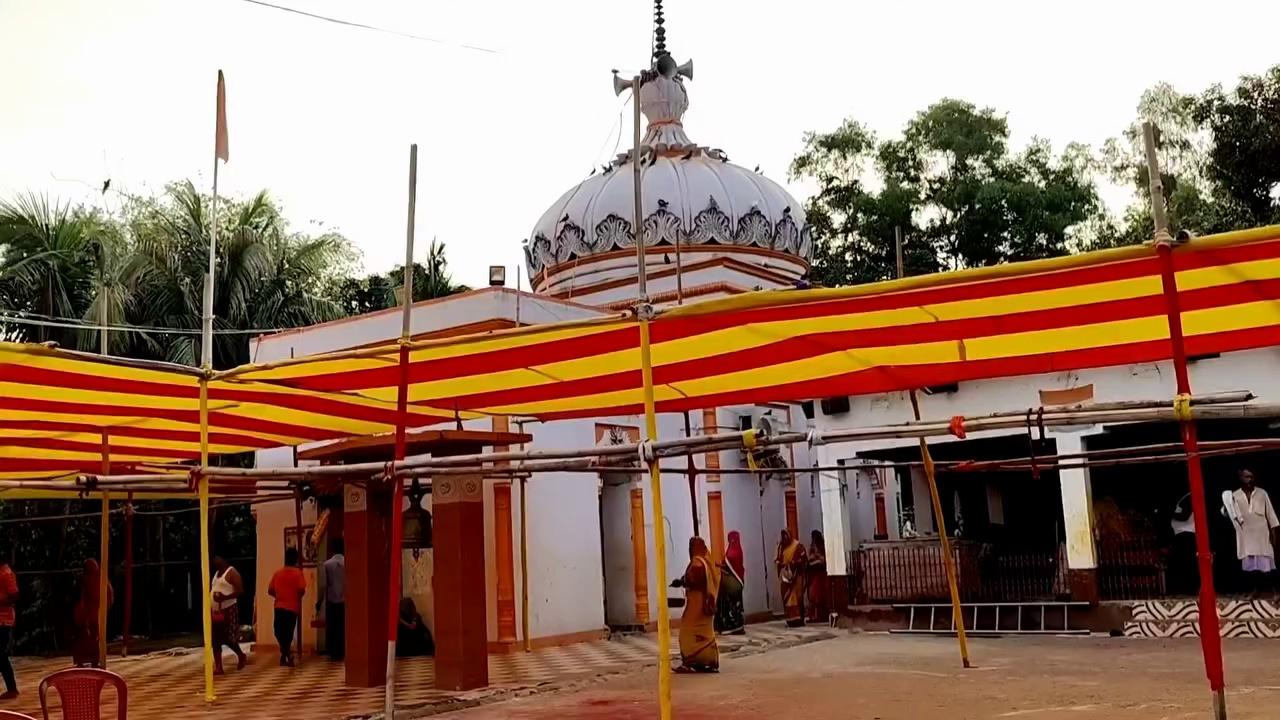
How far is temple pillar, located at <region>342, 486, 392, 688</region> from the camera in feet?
36.2

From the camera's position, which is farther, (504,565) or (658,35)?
(658,35)

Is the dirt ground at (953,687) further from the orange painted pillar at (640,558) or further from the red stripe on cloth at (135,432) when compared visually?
the orange painted pillar at (640,558)

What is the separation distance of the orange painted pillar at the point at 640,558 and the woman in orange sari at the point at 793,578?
83.3 inches

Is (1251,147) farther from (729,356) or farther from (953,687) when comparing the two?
(729,356)

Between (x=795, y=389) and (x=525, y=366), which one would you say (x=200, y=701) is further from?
(x=795, y=389)

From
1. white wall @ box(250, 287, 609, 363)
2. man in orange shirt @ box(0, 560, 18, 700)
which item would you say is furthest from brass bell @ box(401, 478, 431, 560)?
man in orange shirt @ box(0, 560, 18, 700)

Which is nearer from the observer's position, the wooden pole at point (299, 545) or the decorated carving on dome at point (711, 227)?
the wooden pole at point (299, 545)

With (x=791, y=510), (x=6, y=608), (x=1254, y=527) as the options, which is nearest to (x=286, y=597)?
(x=6, y=608)

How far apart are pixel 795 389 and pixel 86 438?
20.0 ft

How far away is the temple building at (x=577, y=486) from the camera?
1102 centimetres

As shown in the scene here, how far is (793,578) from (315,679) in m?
7.46

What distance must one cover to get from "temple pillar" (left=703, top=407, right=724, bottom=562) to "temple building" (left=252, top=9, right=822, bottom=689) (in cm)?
3

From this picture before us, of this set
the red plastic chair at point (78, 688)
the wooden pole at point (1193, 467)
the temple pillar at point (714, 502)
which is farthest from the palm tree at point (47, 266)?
the wooden pole at point (1193, 467)

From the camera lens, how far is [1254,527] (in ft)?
42.4
